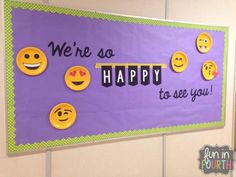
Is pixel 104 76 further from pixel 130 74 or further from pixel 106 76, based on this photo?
pixel 130 74

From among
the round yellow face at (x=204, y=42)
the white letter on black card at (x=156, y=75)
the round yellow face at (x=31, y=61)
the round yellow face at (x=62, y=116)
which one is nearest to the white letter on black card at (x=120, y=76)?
the white letter on black card at (x=156, y=75)

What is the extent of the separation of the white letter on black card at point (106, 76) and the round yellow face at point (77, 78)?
11 centimetres

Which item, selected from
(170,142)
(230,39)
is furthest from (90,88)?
(230,39)

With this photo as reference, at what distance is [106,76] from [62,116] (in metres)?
0.41

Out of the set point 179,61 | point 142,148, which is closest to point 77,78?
point 142,148

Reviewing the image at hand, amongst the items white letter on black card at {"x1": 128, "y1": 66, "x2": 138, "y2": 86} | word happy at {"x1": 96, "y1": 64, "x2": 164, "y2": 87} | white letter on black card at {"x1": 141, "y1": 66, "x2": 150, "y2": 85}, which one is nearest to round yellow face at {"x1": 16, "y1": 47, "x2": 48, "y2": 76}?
word happy at {"x1": 96, "y1": 64, "x2": 164, "y2": 87}

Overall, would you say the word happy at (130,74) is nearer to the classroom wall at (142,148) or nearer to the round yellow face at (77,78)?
the round yellow face at (77,78)

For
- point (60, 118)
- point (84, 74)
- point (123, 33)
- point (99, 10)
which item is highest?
point (99, 10)

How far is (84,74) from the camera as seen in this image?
1757 millimetres

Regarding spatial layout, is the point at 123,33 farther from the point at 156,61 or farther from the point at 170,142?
the point at 170,142

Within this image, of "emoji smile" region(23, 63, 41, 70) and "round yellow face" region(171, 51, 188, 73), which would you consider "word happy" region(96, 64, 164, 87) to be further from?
"emoji smile" region(23, 63, 41, 70)

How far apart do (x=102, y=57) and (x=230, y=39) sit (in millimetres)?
1323

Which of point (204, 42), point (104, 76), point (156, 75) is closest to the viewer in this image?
point (104, 76)

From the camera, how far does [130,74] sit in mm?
1933
